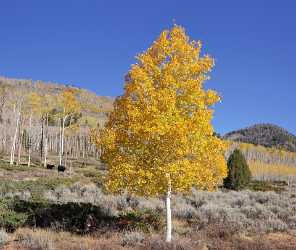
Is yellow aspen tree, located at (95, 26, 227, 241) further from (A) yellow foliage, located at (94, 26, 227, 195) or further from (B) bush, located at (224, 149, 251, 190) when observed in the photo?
(B) bush, located at (224, 149, 251, 190)

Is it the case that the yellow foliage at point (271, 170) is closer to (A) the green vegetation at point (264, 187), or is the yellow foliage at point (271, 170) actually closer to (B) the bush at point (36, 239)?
(A) the green vegetation at point (264, 187)

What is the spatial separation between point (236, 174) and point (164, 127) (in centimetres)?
4087

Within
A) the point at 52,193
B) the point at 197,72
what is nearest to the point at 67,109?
the point at 52,193

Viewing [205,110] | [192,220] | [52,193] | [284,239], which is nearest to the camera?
[205,110]

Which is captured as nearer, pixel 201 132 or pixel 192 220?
pixel 201 132

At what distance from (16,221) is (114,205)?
25.9ft

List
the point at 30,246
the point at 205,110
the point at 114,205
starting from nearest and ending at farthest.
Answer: the point at 30,246
the point at 205,110
the point at 114,205

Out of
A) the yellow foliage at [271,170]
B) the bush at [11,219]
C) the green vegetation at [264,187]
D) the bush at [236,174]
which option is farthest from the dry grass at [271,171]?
the bush at [11,219]

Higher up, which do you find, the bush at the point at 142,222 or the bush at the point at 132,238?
the bush at the point at 142,222

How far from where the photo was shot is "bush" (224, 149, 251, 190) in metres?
53.4

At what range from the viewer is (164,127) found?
14711 millimetres

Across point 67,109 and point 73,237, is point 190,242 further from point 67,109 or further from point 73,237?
point 67,109

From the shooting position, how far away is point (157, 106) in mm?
15609

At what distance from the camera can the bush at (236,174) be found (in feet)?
175
